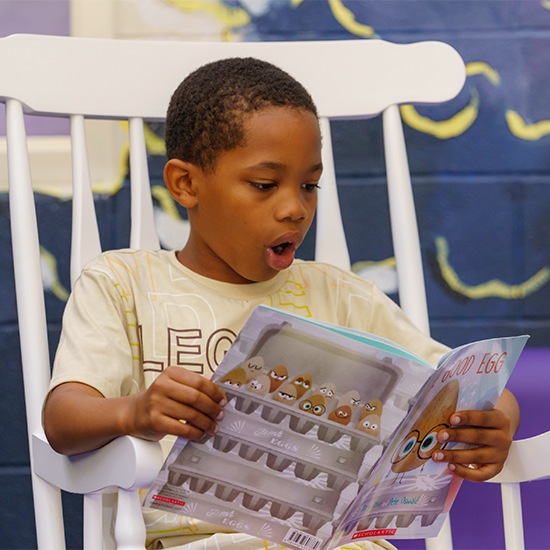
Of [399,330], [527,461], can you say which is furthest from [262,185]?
[527,461]

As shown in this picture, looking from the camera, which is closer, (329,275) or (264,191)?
(264,191)

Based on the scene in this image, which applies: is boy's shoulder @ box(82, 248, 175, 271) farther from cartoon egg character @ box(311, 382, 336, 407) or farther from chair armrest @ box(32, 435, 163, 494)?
cartoon egg character @ box(311, 382, 336, 407)

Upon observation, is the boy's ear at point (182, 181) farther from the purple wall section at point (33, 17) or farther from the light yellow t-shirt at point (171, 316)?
the purple wall section at point (33, 17)

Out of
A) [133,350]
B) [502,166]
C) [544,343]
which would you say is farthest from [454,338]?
[133,350]

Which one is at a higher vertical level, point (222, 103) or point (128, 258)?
point (222, 103)

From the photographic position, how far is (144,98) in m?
0.71

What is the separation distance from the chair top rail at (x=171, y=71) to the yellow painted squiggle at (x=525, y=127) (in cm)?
20

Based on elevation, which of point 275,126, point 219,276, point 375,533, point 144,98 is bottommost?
point 375,533

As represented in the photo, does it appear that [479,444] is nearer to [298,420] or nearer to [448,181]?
[298,420]

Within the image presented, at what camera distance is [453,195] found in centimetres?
90

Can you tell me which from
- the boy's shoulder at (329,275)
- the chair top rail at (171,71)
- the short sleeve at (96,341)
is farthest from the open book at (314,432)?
the chair top rail at (171,71)

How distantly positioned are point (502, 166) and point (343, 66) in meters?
0.30

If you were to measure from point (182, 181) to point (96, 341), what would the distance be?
18cm

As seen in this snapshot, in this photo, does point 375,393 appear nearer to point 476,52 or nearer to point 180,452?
point 180,452
